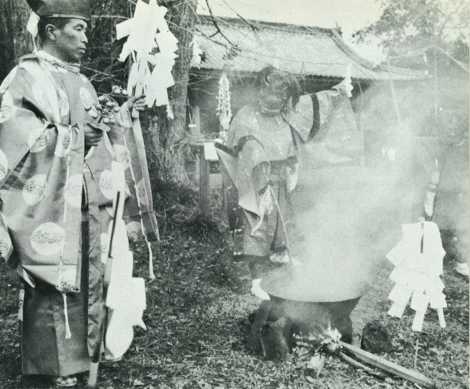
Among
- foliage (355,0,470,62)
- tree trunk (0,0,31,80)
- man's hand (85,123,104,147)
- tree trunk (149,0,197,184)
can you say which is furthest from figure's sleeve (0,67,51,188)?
foliage (355,0,470,62)

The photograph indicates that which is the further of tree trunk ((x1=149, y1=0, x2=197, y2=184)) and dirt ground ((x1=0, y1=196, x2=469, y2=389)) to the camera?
tree trunk ((x1=149, y1=0, x2=197, y2=184))

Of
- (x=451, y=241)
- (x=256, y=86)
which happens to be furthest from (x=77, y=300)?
(x=451, y=241)

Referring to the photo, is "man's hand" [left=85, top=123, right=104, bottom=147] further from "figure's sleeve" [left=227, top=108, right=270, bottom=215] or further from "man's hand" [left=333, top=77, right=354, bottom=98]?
"man's hand" [left=333, top=77, right=354, bottom=98]

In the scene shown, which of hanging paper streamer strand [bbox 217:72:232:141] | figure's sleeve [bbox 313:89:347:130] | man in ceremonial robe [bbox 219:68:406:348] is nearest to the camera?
man in ceremonial robe [bbox 219:68:406:348]

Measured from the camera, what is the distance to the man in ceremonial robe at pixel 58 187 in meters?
2.94

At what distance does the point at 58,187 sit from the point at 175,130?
547cm

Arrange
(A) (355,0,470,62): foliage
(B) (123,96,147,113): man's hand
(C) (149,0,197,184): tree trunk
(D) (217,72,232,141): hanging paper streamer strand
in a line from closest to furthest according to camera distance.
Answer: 1. (B) (123,96,147,113): man's hand
2. (C) (149,0,197,184): tree trunk
3. (D) (217,72,232,141): hanging paper streamer strand
4. (A) (355,0,470,62): foliage

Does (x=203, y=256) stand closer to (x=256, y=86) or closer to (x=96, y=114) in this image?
(x=256, y=86)

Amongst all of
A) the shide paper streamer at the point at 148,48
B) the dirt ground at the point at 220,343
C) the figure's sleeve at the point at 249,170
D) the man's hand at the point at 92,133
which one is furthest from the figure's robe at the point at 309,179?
the man's hand at the point at 92,133

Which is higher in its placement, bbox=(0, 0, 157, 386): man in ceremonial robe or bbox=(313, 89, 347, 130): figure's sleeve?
bbox=(313, 89, 347, 130): figure's sleeve

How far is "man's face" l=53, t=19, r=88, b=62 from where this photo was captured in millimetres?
3146

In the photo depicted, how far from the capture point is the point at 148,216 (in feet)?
12.4

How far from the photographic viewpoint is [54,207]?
2.99 meters

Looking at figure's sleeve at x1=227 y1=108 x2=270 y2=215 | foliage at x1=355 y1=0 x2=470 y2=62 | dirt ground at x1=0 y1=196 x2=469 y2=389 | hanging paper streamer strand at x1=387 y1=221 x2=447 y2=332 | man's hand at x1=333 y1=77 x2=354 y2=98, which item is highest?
foliage at x1=355 y1=0 x2=470 y2=62
